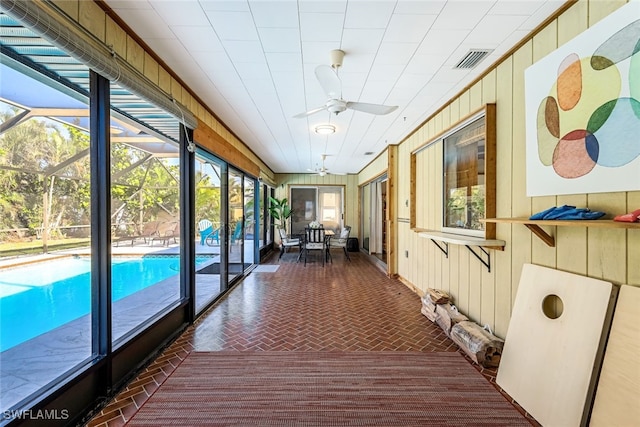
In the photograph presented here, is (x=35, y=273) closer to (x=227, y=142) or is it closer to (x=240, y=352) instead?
(x=240, y=352)

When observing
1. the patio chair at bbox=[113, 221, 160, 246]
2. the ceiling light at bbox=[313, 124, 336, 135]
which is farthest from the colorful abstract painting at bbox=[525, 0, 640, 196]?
the patio chair at bbox=[113, 221, 160, 246]

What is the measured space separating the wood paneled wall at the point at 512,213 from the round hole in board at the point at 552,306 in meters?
0.22

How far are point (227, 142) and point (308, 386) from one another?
361cm

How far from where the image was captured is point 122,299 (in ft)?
8.70

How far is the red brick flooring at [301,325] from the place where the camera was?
→ 2.21m

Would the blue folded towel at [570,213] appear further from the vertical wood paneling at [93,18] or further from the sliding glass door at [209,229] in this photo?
the sliding glass door at [209,229]

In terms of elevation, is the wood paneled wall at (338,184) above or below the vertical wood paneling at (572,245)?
above

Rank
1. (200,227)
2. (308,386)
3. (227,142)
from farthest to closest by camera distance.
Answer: (227,142) → (200,227) → (308,386)

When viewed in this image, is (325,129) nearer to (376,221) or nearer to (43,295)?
(43,295)

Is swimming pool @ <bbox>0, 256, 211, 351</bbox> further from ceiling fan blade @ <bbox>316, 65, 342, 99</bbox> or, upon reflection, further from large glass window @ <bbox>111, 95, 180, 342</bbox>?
ceiling fan blade @ <bbox>316, 65, 342, 99</bbox>

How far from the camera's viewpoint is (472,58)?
240 cm

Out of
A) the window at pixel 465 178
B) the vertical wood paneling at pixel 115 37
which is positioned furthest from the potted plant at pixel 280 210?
the vertical wood paneling at pixel 115 37

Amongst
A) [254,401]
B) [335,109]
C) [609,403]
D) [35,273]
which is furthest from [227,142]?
[609,403]

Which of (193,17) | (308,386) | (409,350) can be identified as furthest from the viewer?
(409,350)
